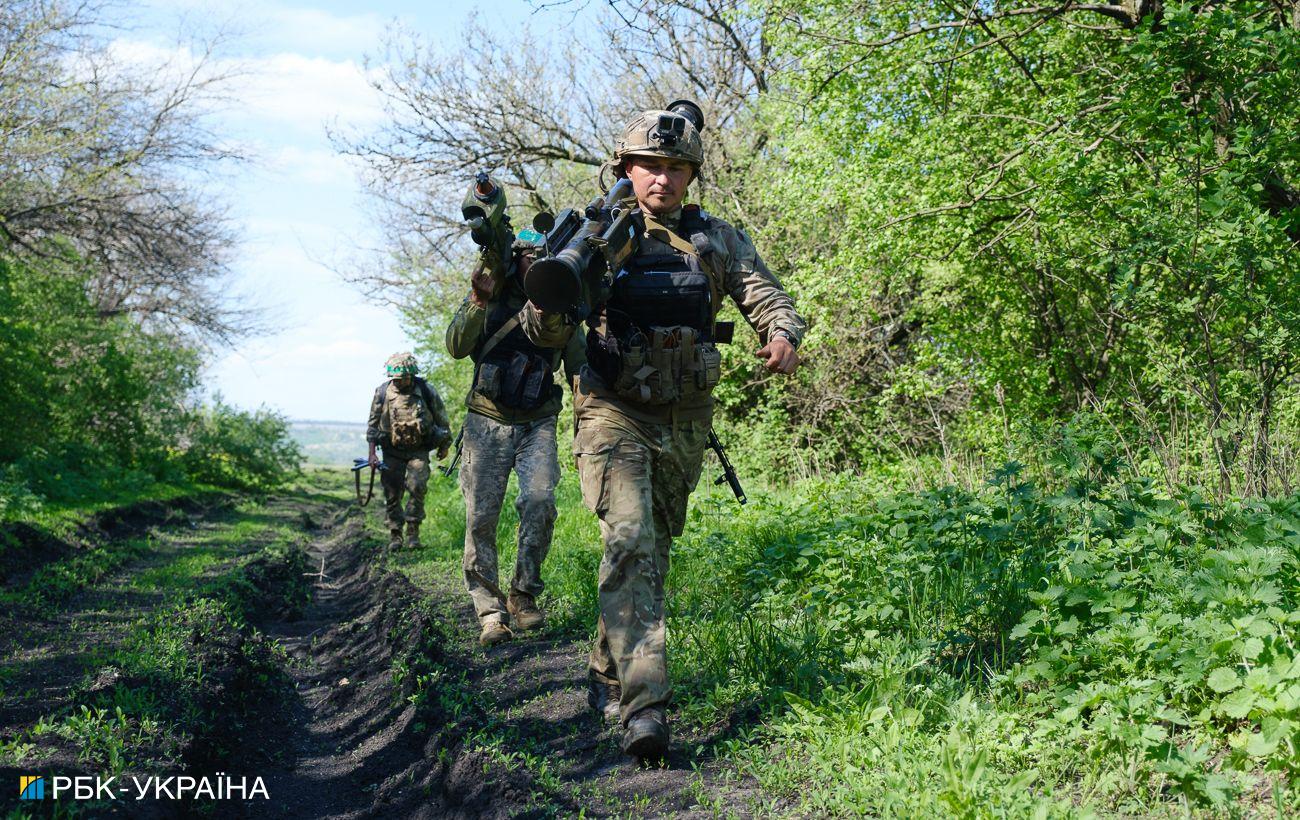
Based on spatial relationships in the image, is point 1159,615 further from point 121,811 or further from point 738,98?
point 738,98

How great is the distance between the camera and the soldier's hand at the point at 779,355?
4.43 metres

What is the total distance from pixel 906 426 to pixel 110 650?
11.5 m

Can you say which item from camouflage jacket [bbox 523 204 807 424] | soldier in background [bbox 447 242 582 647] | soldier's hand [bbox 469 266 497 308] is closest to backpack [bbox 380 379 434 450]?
soldier in background [bbox 447 242 582 647]

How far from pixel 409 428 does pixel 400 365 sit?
734 millimetres

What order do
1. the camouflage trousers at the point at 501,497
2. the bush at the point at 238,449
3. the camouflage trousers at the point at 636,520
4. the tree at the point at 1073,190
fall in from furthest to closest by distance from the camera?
the bush at the point at 238,449 < the camouflage trousers at the point at 501,497 < the tree at the point at 1073,190 < the camouflage trousers at the point at 636,520

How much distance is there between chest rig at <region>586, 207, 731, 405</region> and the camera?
4.56 meters

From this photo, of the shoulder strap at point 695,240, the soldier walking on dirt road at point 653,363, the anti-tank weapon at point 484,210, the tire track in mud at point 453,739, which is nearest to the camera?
the tire track in mud at point 453,739

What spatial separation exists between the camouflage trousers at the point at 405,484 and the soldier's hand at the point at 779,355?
8.42 metres

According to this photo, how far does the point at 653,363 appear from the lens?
4562mm

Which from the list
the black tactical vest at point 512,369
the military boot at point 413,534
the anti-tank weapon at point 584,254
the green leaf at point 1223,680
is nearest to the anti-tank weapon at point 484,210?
the anti-tank weapon at point 584,254

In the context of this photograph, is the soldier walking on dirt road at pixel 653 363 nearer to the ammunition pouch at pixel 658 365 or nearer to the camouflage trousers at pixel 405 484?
the ammunition pouch at pixel 658 365

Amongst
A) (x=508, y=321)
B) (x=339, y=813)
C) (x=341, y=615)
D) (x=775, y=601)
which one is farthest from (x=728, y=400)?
(x=339, y=813)

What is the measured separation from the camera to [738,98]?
1994cm

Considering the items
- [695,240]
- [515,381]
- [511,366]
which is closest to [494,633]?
[515,381]
